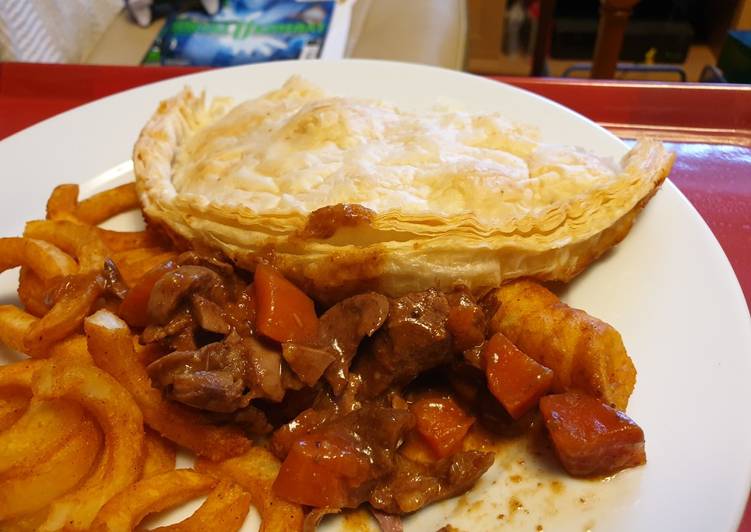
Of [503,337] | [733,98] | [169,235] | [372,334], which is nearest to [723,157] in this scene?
[733,98]

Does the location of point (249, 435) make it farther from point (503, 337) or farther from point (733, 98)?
point (733, 98)

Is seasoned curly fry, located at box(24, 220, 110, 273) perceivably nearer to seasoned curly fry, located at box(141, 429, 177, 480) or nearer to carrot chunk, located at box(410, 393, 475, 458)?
seasoned curly fry, located at box(141, 429, 177, 480)

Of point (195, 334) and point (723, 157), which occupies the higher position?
point (195, 334)

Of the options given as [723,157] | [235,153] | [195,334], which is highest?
[235,153]

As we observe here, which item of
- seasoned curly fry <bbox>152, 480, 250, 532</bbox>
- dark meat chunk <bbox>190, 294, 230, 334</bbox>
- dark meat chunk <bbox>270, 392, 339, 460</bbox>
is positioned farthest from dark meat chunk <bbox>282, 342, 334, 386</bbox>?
seasoned curly fry <bbox>152, 480, 250, 532</bbox>

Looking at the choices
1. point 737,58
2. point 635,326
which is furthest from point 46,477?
point 737,58

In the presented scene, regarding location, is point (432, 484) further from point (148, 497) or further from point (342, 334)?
point (148, 497)
